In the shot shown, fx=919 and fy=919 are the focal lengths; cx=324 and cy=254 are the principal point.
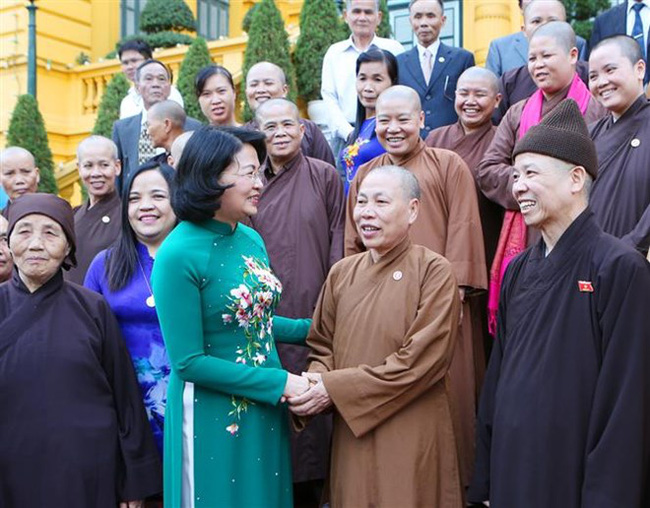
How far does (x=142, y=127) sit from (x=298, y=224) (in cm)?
211

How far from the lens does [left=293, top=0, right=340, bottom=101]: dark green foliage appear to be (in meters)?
11.9

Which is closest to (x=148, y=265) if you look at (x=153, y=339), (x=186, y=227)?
(x=153, y=339)

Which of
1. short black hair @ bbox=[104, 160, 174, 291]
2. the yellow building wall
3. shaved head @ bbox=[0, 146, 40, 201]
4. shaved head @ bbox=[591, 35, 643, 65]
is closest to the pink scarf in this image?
A: shaved head @ bbox=[591, 35, 643, 65]

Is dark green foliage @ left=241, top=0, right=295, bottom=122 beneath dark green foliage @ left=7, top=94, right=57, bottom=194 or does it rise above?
above

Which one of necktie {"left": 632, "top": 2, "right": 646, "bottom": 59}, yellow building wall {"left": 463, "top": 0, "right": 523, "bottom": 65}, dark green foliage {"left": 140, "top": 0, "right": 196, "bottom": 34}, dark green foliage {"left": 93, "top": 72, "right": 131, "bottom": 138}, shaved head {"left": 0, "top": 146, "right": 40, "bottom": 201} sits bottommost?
shaved head {"left": 0, "top": 146, "right": 40, "bottom": 201}

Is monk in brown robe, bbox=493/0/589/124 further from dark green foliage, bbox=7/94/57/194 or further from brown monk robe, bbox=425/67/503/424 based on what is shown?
dark green foliage, bbox=7/94/57/194

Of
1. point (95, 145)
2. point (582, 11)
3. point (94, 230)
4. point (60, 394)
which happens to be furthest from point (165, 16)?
point (60, 394)

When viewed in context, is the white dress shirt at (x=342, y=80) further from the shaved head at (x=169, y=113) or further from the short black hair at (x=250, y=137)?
the short black hair at (x=250, y=137)

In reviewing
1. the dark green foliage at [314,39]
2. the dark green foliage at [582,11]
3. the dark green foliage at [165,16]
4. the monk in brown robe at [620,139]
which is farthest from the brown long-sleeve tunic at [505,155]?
the dark green foliage at [165,16]

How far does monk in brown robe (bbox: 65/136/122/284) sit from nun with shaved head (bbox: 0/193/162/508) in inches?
54.6

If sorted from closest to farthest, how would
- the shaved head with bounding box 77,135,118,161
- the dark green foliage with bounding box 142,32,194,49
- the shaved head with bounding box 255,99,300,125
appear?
the shaved head with bounding box 255,99,300,125 < the shaved head with bounding box 77,135,118,161 < the dark green foliage with bounding box 142,32,194,49

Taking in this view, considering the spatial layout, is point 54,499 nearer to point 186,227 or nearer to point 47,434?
point 47,434

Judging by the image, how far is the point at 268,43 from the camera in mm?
11953

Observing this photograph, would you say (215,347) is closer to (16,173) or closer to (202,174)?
(202,174)
